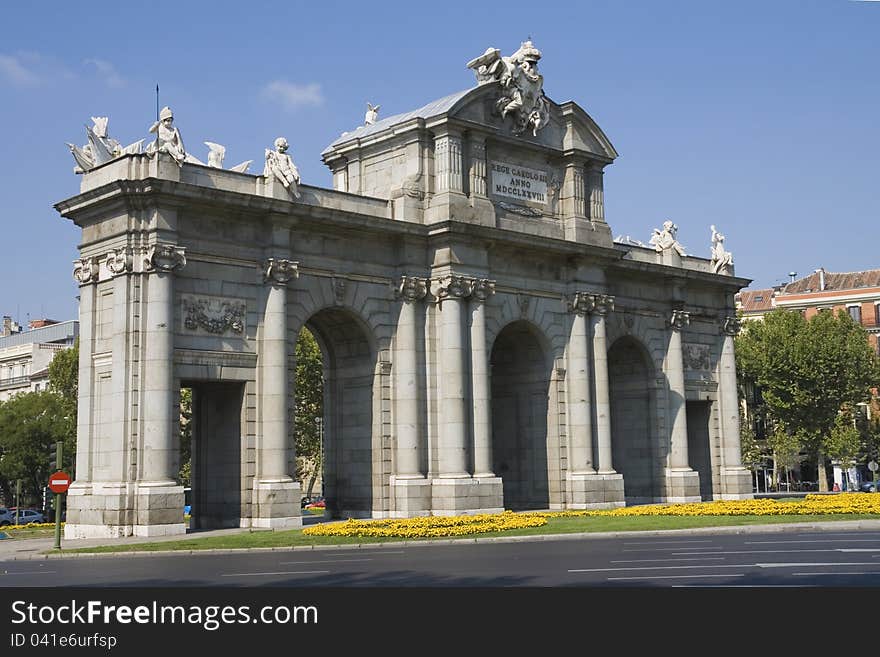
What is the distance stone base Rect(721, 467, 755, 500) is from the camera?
191ft

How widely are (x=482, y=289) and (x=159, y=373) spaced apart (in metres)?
14.4

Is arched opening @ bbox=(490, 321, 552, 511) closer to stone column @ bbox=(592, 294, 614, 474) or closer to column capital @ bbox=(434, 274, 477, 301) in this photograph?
stone column @ bbox=(592, 294, 614, 474)

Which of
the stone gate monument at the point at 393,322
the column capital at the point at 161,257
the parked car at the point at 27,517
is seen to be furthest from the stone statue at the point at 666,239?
the parked car at the point at 27,517

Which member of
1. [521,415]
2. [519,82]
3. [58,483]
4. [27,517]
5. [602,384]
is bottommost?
[27,517]

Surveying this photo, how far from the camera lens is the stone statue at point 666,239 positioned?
5712 cm

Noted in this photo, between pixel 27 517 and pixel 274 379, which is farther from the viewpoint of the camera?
pixel 27 517

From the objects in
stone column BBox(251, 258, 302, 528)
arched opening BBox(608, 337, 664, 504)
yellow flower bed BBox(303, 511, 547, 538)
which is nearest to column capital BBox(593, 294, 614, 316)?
arched opening BBox(608, 337, 664, 504)

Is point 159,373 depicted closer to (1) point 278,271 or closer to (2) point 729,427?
(1) point 278,271

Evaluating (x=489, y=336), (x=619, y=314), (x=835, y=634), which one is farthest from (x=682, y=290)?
(x=835, y=634)

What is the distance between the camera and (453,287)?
144ft

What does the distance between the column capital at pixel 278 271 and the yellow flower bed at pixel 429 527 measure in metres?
9.13

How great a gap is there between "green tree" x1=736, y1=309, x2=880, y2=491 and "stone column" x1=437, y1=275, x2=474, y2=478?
167ft

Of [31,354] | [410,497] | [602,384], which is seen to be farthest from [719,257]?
[31,354]

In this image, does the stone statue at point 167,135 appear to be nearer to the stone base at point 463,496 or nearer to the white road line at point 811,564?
the stone base at point 463,496
